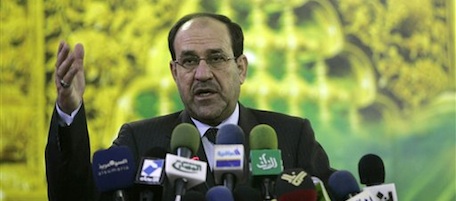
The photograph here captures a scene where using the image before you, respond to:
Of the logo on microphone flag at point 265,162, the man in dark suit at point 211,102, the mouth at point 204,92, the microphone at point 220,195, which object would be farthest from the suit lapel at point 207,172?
the microphone at point 220,195

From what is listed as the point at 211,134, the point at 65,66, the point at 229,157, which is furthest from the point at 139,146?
the point at 229,157

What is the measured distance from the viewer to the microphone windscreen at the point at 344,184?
6.46 ft

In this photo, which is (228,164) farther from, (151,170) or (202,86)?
(202,86)

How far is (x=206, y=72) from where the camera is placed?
8.50 ft

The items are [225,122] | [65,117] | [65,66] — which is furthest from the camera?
[225,122]

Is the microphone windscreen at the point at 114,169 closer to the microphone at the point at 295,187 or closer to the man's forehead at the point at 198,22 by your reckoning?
the microphone at the point at 295,187

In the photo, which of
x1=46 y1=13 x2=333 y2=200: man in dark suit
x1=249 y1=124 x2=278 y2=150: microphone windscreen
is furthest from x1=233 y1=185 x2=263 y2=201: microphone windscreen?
x1=46 y1=13 x2=333 y2=200: man in dark suit

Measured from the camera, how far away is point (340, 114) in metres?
4.82

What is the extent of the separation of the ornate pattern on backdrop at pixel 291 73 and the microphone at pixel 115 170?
2.72 metres

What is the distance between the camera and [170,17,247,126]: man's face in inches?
103

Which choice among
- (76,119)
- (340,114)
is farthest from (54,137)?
(340,114)

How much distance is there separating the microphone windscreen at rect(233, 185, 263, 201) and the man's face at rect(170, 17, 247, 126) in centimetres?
77

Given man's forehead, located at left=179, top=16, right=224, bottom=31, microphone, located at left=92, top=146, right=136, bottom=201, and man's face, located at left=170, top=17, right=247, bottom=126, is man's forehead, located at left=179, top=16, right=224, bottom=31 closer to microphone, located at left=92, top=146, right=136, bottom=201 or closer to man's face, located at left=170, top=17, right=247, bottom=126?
man's face, located at left=170, top=17, right=247, bottom=126

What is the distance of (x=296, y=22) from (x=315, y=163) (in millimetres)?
2307
